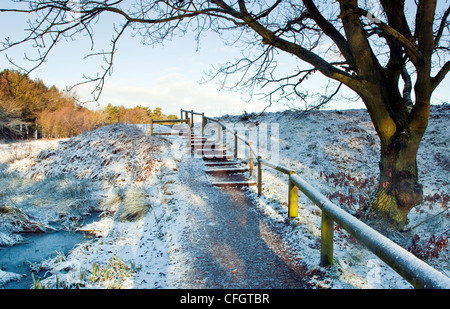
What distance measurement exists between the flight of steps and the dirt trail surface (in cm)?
111

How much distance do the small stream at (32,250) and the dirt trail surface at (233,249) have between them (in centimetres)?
231

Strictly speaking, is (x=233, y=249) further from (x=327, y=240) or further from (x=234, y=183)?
(x=234, y=183)

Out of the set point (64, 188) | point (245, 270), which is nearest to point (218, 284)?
point (245, 270)

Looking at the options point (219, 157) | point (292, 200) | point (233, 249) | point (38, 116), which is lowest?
point (233, 249)

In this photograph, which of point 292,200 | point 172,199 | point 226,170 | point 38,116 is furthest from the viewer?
point 38,116

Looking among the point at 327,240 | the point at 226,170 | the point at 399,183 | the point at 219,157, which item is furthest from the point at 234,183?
the point at 327,240

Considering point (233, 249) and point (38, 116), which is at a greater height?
point (38, 116)

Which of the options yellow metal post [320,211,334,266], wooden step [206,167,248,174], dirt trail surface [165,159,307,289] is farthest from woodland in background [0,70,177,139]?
yellow metal post [320,211,334,266]

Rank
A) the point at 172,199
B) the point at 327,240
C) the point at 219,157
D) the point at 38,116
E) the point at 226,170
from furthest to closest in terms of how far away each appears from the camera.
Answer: the point at 38,116 < the point at 219,157 < the point at 226,170 < the point at 172,199 < the point at 327,240

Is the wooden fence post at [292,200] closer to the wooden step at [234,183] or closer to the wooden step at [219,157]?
the wooden step at [234,183]

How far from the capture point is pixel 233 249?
4695mm

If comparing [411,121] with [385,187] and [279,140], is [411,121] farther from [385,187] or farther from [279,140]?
[279,140]

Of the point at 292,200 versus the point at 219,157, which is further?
the point at 219,157

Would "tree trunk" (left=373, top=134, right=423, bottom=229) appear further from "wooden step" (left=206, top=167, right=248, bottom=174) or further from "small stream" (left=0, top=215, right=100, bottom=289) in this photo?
"small stream" (left=0, top=215, right=100, bottom=289)
